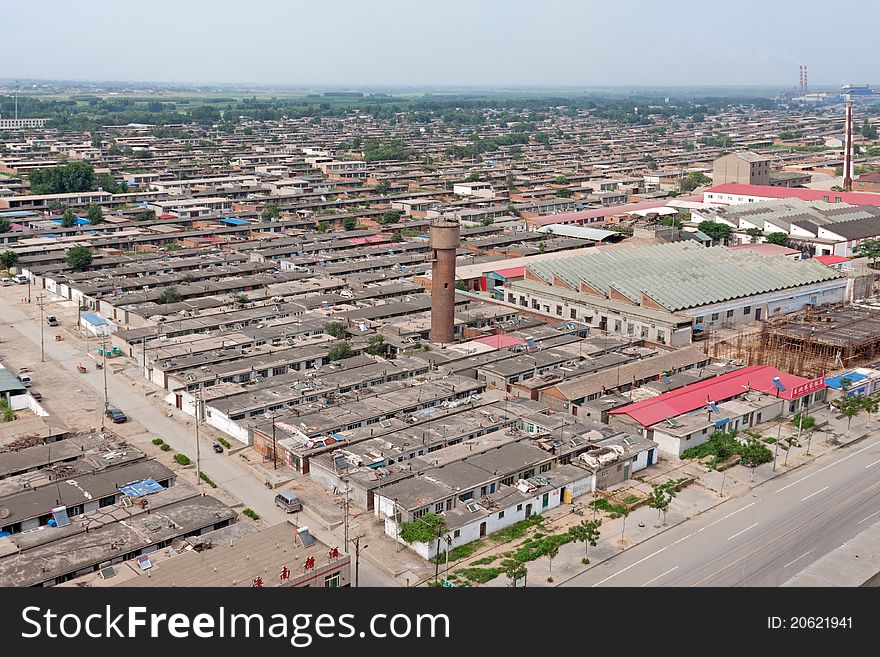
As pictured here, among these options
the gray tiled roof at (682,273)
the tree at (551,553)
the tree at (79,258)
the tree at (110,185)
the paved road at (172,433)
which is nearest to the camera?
the tree at (551,553)

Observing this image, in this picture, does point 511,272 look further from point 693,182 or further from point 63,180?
point 63,180

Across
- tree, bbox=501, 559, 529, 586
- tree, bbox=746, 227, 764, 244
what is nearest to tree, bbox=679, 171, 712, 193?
tree, bbox=746, 227, 764, 244

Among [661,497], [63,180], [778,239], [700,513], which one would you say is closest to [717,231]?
[778,239]

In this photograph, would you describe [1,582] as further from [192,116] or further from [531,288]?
[192,116]

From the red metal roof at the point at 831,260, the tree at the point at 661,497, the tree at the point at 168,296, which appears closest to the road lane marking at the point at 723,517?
the tree at the point at 661,497

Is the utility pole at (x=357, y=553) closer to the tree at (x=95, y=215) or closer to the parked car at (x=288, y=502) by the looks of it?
the parked car at (x=288, y=502)

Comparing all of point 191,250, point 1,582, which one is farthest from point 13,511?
point 191,250

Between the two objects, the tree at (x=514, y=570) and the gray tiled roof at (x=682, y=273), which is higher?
the gray tiled roof at (x=682, y=273)
